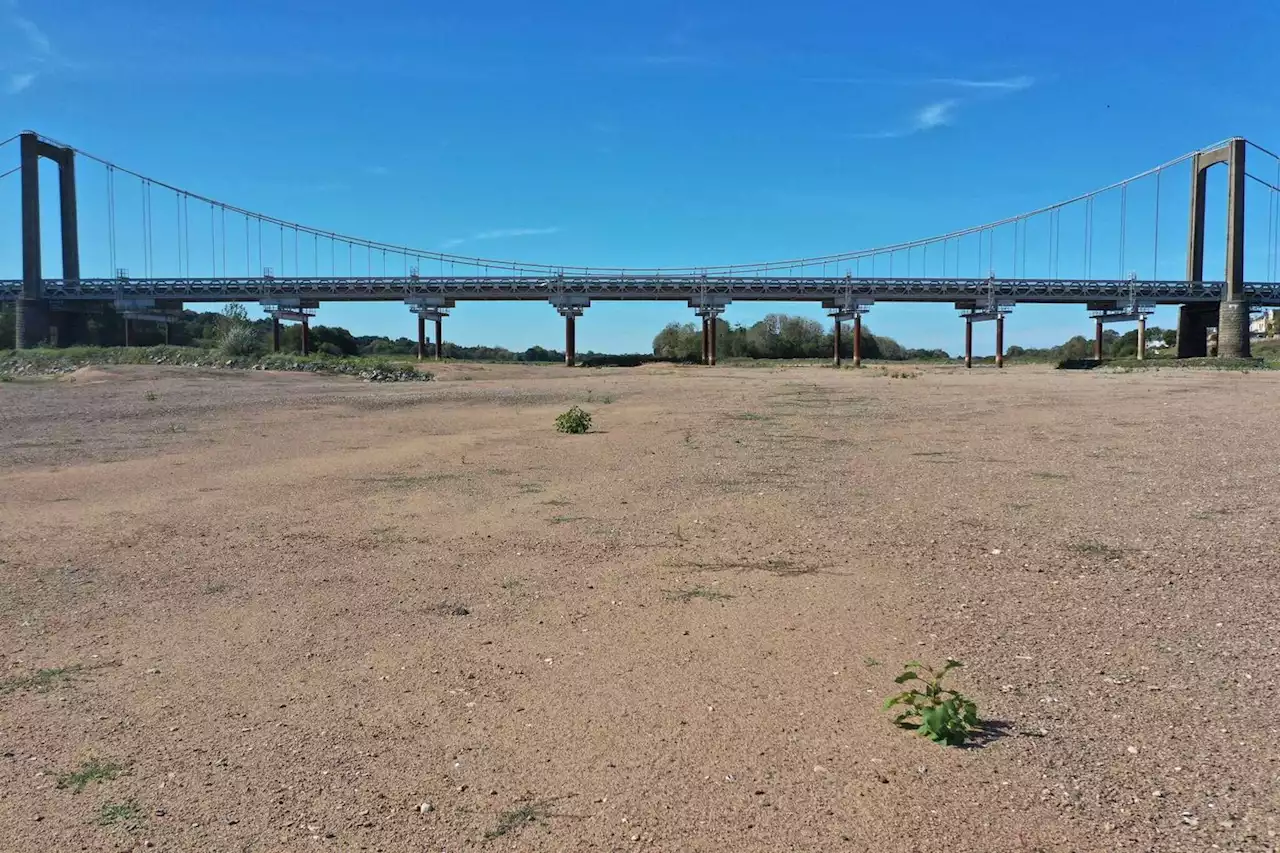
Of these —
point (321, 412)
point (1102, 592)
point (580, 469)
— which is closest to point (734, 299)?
point (321, 412)

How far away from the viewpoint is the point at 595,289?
64.6m

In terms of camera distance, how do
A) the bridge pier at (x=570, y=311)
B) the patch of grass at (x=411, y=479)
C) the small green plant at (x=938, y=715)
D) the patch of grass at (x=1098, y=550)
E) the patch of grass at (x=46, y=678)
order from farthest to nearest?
the bridge pier at (x=570, y=311) < the patch of grass at (x=411, y=479) < the patch of grass at (x=1098, y=550) < the patch of grass at (x=46, y=678) < the small green plant at (x=938, y=715)

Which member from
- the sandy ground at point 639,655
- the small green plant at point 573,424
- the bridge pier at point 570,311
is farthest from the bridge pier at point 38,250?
the sandy ground at point 639,655

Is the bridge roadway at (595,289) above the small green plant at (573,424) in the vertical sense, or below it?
above

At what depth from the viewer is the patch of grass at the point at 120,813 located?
2.74 metres

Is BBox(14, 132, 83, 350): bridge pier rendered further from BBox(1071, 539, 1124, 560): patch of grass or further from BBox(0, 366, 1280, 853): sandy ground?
BBox(1071, 539, 1124, 560): patch of grass

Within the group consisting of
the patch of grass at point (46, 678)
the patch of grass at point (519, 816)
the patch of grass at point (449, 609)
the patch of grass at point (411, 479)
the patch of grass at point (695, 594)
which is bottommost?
the patch of grass at point (519, 816)

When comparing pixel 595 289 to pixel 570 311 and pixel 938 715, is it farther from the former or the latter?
pixel 938 715

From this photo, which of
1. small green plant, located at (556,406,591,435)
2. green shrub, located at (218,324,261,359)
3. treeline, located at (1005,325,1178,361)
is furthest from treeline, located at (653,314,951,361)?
small green plant, located at (556,406,591,435)

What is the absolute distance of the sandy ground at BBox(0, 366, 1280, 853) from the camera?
2.77 meters

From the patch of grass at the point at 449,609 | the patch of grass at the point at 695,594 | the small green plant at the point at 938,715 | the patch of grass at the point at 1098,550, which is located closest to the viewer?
the small green plant at the point at 938,715

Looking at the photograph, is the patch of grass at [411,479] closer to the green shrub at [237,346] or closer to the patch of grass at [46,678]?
the patch of grass at [46,678]

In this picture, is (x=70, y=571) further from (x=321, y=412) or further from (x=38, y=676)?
(x=321, y=412)

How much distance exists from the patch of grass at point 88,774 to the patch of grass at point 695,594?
2915 mm
